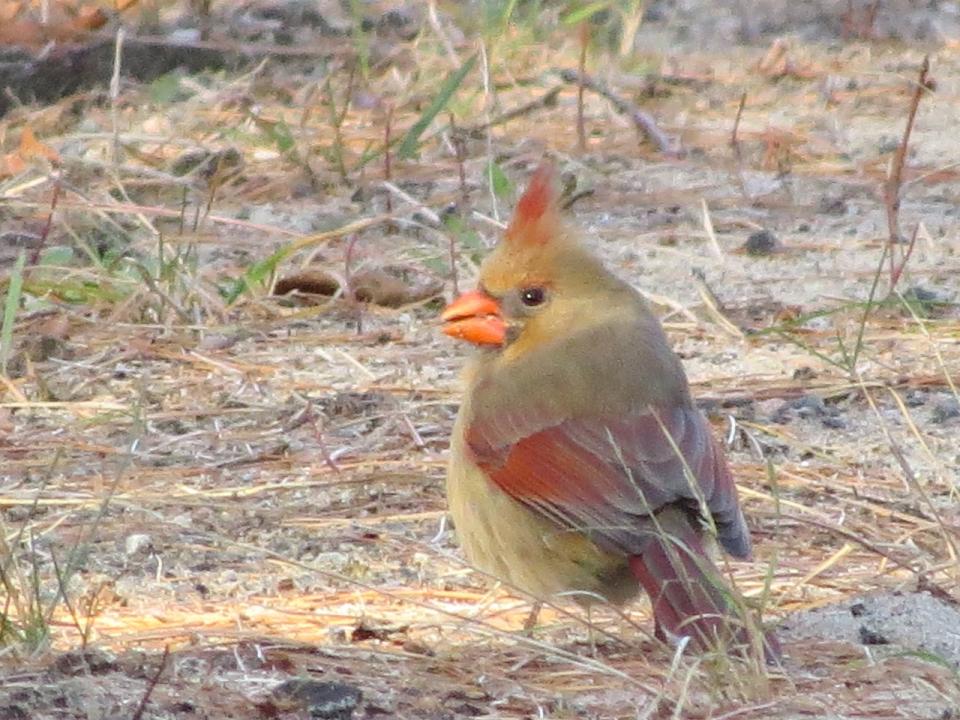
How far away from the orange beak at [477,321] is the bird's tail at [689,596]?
0.71m

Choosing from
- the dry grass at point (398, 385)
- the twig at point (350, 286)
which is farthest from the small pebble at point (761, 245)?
the twig at point (350, 286)

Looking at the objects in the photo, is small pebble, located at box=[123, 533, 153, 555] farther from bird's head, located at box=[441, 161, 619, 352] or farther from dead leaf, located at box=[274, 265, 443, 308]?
dead leaf, located at box=[274, 265, 443, 308]

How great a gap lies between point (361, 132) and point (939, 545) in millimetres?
4034

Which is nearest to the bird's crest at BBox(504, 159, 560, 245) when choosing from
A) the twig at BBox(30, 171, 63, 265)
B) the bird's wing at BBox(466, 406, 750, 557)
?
the bird's wing at BBox(466, 406, 750, 557)

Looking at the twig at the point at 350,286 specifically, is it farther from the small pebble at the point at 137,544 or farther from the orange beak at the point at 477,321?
the small pebble at the point at 137,544

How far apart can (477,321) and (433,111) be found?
2.29 m

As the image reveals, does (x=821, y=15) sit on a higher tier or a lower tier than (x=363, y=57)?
lower

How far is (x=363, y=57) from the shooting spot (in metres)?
7.49

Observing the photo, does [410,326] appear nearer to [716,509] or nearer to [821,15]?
[716,509]

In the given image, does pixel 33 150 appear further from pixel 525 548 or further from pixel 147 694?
pixel 147 694

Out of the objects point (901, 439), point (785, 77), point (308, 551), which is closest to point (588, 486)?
point (308, 551)

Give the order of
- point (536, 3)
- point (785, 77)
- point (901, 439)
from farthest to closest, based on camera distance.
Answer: point (785, 77), point (536, 3), point (901, 439)

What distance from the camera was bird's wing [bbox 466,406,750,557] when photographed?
3498 millimetres

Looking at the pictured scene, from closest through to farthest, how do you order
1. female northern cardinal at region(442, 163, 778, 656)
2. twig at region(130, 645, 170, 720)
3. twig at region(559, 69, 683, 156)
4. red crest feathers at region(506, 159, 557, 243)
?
twig at region(130, 645, 170, 720) < female northern cardinal at region(442, 163, 778, 656) < red crest feathers at region(506, 159, 557, 243) < twig at region(559, 69, 683, 156)
